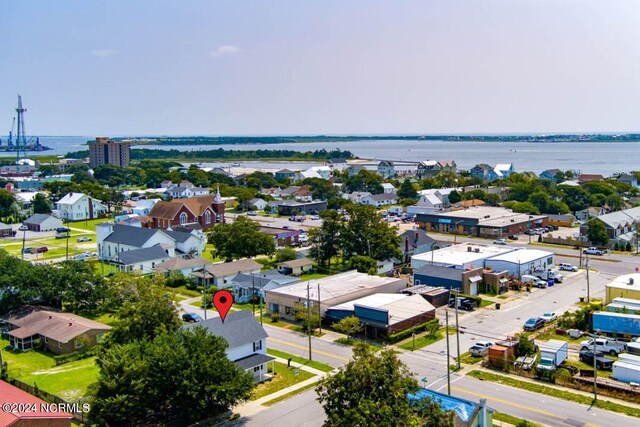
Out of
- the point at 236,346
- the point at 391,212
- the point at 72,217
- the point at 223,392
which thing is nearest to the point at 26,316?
the point at 236,346

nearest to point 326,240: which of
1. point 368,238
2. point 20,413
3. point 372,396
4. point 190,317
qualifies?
point 368,238

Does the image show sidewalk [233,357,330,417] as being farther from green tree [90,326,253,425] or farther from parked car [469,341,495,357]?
parked car [469,341,495,357]

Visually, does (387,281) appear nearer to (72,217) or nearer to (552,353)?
(552,353)

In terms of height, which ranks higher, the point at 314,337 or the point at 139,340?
the point at 139,340

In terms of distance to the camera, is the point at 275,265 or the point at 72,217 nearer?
the point at 275,265

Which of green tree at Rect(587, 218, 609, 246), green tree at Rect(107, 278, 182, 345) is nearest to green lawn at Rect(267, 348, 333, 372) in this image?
green tree at Rect(107, 278, 182, 345)

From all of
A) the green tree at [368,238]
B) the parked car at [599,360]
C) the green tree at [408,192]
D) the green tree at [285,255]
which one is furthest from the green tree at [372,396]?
the green tree at [408,192]

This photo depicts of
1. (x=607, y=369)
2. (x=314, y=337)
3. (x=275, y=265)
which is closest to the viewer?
(x=607, y=369)
